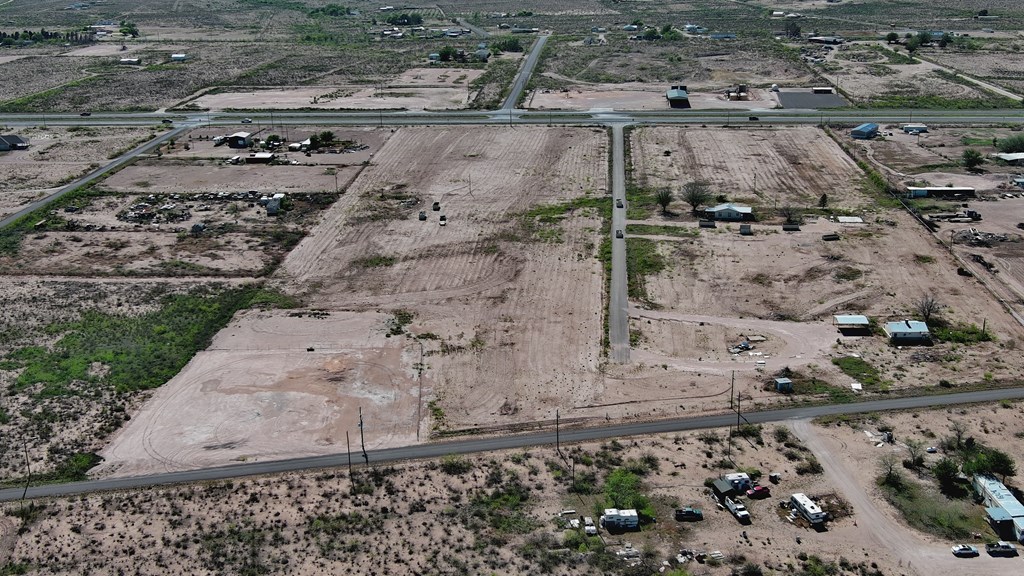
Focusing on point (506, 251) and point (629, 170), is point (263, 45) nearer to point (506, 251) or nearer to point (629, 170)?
point (629, 170)

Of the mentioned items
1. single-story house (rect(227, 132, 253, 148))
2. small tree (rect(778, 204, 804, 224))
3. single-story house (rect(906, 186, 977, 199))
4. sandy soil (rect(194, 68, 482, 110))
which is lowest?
small tree (rect(778, 204, 804, 224))

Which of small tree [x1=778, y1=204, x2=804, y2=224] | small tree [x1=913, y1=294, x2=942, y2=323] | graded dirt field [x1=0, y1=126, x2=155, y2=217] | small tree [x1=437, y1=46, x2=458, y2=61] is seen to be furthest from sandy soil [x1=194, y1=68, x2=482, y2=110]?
small tree [x1=913, y1=294, x2=942, y2=323]

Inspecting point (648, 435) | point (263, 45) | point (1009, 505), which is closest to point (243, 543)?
point (648, 435)

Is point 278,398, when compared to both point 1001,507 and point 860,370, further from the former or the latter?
point 1001,507

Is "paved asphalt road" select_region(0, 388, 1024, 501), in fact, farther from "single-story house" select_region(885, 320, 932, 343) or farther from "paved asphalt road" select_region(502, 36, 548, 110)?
"paved asphalt road" select_region(502, 36, 548, 110)

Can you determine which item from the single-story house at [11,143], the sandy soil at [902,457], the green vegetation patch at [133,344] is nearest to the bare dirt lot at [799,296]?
the sandy soil at [902,457]

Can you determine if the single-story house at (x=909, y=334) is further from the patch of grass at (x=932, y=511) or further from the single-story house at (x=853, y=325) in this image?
the patch of grass at (x=932, y=511)

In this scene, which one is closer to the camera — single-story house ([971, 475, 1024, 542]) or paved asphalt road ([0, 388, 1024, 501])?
single-story house ([971, 475, 1024, 542])
